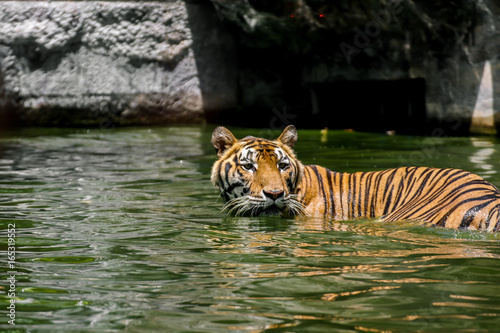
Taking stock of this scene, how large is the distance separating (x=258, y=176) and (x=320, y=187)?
57 centimetres

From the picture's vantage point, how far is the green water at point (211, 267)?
9.40 feet

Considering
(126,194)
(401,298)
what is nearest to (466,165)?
(126,194)

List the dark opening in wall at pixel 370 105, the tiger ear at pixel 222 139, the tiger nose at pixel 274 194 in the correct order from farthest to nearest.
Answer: the dark opening in wall at pixel 370 105 → the tiger ear at pixel 222 139 → the tiger nose at pixel 274 194

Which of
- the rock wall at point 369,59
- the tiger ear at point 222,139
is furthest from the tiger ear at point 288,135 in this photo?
the rock wall at point 369,59

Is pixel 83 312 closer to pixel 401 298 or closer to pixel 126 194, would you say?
pixel 401 298

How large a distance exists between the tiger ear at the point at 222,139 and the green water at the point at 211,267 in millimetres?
460

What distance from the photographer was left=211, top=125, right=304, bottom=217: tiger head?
4957mm

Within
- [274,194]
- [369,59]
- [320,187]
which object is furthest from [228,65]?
[274,194]

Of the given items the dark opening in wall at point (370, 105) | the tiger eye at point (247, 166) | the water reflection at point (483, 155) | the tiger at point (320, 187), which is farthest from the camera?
the dark opening in wall at point (370, 105)

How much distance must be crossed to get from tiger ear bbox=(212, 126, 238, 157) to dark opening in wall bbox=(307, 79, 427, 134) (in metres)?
5.81

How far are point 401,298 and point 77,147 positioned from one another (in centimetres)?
689

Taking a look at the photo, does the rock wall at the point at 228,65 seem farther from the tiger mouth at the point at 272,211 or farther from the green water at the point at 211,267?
the tiger mouth at the point at 272,211

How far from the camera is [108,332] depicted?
272 centimetres

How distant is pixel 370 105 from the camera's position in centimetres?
1198
